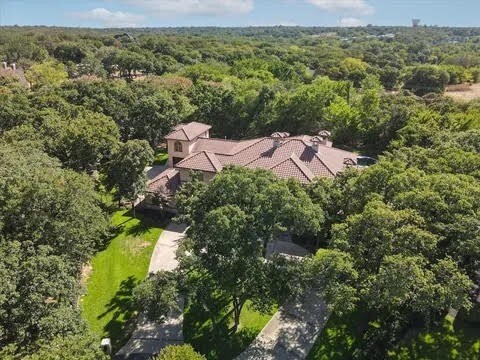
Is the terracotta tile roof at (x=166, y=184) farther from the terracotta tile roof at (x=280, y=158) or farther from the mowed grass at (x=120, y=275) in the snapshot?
the mowed grass at (x=120, y=275)

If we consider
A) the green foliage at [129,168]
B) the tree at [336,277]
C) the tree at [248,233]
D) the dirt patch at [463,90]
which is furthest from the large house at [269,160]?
the dirt patch at [463,90]

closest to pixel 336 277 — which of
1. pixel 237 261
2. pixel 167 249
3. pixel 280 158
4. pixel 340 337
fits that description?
pixel 237 261

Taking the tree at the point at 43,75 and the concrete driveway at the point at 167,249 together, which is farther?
the tree at the point at 43,75

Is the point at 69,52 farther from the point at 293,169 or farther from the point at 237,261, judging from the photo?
the point at 237,261

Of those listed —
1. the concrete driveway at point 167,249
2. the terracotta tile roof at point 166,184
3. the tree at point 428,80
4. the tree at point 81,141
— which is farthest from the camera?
the tree at point 428,80

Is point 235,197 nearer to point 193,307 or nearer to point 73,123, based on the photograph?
point 193,307

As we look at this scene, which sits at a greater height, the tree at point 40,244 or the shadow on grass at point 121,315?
the tree at point 40,244

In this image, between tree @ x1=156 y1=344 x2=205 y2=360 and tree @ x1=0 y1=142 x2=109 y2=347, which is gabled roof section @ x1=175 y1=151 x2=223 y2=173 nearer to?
tree @ x1=0 y1=142 x2=109 y2=347
